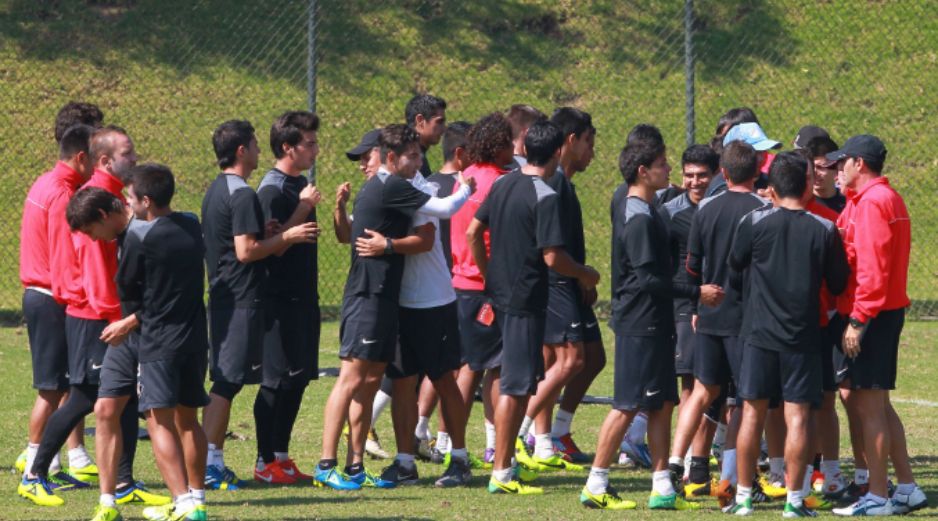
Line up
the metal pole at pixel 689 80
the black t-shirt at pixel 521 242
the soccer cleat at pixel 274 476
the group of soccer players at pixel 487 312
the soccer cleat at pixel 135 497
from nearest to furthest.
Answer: the group of soccer players at pixel 487 312, the soccer cleat at pixel 135 497, the black t-shirt at pixel 521 242, the soccer cleat at pixel 274 476, the metal pole at pixel 689 80

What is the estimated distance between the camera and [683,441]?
813 cm

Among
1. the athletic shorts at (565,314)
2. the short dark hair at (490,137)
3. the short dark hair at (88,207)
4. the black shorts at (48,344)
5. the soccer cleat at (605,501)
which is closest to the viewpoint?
the short dark hair at (88,207)

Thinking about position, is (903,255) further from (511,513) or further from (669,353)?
(511,513)

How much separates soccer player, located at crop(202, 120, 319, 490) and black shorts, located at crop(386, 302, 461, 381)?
74 cm

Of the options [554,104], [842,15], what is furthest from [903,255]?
[842,15]

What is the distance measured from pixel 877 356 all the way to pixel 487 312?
2349 mm

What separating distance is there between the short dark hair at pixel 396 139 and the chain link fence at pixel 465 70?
31.5ft

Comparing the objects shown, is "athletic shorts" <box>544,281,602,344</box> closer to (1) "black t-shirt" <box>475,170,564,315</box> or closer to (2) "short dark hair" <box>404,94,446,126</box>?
(1) "black t-shirt" <box>475,170,564,315</box>

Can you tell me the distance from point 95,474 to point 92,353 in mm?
995

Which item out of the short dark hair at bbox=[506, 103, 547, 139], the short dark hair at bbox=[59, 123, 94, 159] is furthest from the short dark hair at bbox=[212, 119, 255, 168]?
the short dark hair at bbox=[506, 103, 547, 139]

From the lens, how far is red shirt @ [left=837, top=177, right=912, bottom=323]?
7.46m

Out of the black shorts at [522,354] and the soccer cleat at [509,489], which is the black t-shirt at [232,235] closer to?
the black shorts at [522,354]

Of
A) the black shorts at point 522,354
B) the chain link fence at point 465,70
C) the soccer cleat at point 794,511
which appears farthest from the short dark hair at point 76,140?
the chain link fence at point 465,70

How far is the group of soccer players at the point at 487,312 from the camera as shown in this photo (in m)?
7.27
